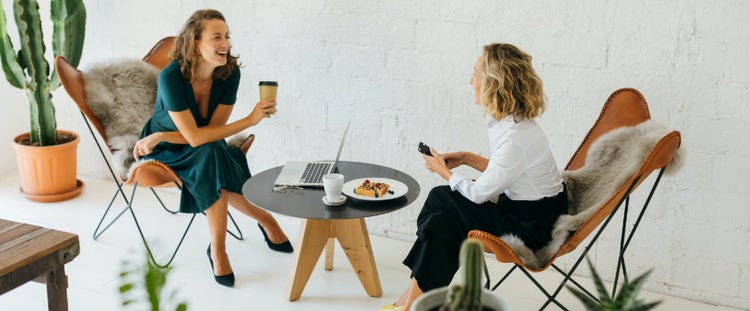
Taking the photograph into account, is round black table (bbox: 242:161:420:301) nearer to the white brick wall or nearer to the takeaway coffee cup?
the takeaway coffee cup

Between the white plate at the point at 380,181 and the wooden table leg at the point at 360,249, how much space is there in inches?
5.8

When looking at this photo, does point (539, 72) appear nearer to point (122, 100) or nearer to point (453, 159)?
point (453, 159)

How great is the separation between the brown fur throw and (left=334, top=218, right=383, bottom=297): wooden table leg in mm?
738

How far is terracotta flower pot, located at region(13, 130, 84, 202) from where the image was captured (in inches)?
156

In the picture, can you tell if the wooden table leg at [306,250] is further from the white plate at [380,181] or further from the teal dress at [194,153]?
the teal dress at [194,153]

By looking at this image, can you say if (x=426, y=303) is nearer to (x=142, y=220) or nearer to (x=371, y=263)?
(x=371, y=263)

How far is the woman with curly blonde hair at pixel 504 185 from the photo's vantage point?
8.36ft

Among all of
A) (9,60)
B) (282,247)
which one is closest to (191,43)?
(282,247)

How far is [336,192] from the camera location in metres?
2.71

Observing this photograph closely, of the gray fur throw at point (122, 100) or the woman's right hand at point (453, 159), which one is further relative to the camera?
the gray fur throw at point (122, 100)

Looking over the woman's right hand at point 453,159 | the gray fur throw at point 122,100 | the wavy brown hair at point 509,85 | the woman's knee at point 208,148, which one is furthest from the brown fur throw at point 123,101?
the wavy brown hair at point 509,85

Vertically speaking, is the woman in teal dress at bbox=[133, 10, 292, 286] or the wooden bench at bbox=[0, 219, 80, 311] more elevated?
the woman in teal dress at bbox=[133, 10, 292, 286]

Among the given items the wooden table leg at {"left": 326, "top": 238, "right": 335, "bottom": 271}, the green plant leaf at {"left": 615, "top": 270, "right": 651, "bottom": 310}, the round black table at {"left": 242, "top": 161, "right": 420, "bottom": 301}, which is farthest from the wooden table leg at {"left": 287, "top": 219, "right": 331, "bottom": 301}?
the green plant leaf at {"left": 615, "top": 270, "right": 651, "bottom": 310}

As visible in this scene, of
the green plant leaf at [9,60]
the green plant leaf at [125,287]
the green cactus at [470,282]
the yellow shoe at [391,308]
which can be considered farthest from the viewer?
the green plant leaf at [9,60]
